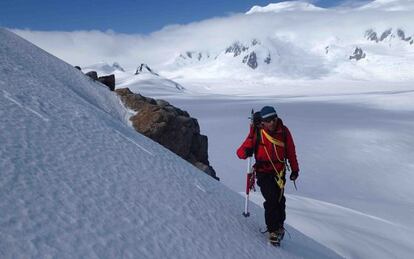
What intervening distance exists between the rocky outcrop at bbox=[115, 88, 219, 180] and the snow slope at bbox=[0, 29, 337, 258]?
6.48m

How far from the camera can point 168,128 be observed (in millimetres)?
13500

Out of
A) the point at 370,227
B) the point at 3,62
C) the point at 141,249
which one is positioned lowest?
the point at 370,227

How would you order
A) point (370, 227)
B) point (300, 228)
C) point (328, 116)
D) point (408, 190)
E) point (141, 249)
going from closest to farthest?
point (141, 249), point (300, 228), point (370, 227), point (408, 190), point (328, 116)

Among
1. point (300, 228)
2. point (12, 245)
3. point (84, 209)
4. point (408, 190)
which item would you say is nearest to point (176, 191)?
point (84, 209)

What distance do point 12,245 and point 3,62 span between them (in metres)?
6.11

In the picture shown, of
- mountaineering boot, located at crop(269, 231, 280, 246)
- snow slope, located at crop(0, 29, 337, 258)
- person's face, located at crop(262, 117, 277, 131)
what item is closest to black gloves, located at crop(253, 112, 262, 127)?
person's face, located at crop(262, 117, 277, 131)

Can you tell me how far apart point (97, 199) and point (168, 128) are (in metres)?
9.70

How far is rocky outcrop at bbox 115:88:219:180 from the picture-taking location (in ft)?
43.2

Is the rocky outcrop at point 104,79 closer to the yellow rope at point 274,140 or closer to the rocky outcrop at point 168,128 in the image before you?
the rocky outcrop at point 168,128

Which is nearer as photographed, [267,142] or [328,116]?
[267,142]

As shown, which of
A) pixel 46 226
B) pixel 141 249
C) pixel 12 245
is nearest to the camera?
pixel 12 245

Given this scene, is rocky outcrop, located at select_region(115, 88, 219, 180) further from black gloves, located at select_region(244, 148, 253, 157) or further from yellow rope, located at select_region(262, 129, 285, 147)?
yellow rope, located at select_region(262, 129, 285, 147)

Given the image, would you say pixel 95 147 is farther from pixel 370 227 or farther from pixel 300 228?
pixel 370 227

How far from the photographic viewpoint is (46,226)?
3088 millimetres
